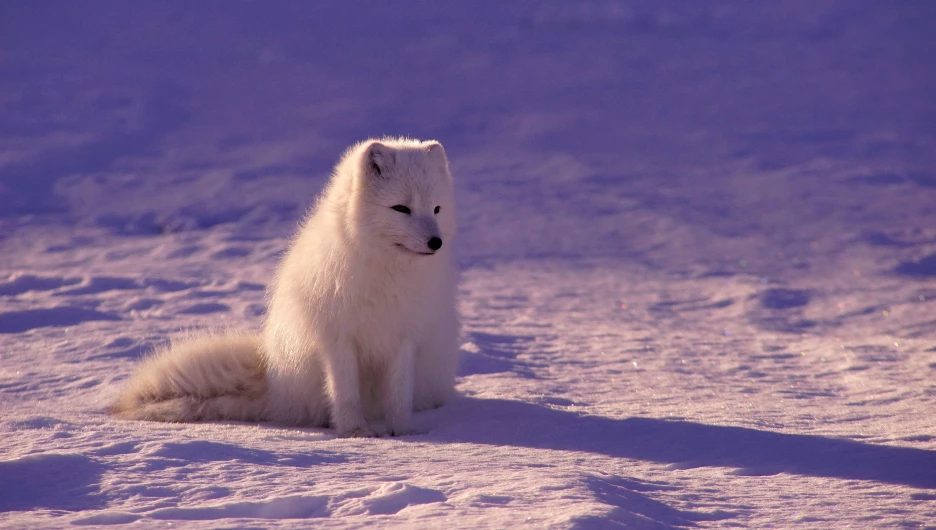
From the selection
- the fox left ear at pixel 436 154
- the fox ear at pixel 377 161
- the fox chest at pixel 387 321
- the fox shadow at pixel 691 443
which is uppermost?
the fox left ear at pixel 436 154

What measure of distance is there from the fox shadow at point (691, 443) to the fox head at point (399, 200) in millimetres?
800

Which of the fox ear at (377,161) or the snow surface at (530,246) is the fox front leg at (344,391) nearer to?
the snow surface at (530,246)

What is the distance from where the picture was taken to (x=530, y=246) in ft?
27.6

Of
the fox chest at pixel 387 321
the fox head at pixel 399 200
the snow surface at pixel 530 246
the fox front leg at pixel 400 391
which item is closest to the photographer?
the snow surface at pixel 530 246

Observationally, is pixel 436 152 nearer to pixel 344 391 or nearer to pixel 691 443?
pixel 344 391

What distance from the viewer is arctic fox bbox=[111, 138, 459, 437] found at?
12.5 feet

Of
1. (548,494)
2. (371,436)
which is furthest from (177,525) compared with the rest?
(371,436)

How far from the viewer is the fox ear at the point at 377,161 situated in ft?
12.5

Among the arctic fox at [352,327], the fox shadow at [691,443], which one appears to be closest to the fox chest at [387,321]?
the arctic fox at [352,327]

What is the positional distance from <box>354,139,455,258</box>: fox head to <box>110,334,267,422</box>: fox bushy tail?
3.18ft

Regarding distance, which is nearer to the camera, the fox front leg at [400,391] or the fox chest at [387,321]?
the fox chest at [387,321]

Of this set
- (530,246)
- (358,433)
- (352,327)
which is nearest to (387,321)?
(352,327)

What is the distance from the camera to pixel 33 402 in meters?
4.30

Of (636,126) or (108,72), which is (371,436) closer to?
(636,126)
